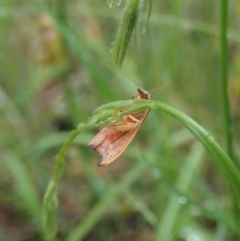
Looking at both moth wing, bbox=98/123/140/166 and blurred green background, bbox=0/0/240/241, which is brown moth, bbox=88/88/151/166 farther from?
blurred green background, bbox=0/0/240/241

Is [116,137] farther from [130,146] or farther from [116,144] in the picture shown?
[130,146]

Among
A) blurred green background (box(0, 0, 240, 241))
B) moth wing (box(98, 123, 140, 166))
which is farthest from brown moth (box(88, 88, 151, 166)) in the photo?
blurred green background (box(0, 0, 240, 241))

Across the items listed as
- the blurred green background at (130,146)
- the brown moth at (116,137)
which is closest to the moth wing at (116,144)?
the brown moth at (116,137)

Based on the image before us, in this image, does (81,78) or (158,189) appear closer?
(158,189)

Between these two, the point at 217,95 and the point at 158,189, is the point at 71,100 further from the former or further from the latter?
the point at 217,95

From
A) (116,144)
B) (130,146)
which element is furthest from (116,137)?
(130,146)

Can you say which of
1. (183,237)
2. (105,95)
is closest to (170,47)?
(105,95)
